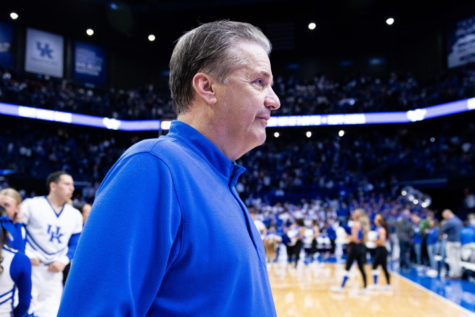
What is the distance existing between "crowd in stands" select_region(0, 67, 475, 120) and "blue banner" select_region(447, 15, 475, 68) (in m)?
0.96

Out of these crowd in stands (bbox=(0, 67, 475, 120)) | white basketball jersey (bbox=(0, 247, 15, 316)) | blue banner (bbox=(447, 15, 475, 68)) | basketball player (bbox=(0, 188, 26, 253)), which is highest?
blue banner (bbox=(447, 15, 475, 68))

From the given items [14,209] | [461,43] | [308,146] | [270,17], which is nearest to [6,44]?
[270,17]

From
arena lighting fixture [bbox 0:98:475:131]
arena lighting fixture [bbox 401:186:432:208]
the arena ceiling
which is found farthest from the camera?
the arena ceiling

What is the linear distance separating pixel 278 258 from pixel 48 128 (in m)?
15.2

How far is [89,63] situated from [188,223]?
27.7 meters

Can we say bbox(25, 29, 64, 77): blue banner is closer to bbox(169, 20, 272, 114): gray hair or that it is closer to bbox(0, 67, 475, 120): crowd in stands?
bbox(0, 67, 475, 120): crowd in stands

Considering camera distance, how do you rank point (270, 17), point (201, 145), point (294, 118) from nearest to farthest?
1. point (201, 145)
2. point (294, 118)
3. point (270, 17)

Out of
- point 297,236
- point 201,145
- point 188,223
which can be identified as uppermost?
point 201,145

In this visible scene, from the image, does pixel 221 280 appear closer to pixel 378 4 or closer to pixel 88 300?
pixel 88 300

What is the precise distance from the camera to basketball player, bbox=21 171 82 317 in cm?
406

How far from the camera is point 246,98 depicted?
1.11 metres

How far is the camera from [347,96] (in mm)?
23344

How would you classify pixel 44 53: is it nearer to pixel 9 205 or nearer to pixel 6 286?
pixel 9 205

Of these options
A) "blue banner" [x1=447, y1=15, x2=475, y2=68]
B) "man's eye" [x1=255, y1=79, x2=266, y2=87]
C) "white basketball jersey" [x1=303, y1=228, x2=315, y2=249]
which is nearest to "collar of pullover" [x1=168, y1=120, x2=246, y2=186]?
"man's eye" [x1=255, y1=79, x2=266, y2=87]
